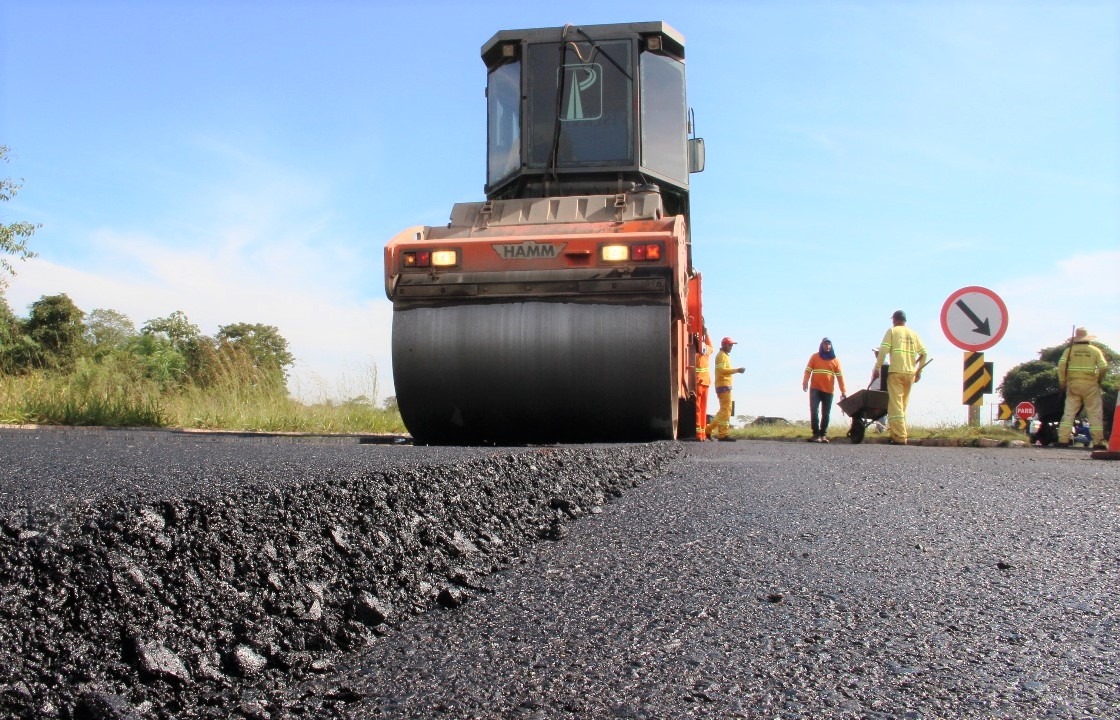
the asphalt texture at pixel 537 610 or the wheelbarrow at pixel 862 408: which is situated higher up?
the wheelbarrow at pixel 862 408

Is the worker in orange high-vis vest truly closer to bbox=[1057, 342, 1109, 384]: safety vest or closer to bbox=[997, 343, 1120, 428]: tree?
bbox=[1057, 342, 1109, 384]: safety vest

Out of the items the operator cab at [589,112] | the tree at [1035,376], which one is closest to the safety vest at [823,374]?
the operator cab at [589,112]

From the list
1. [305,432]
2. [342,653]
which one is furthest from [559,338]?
[305,432]

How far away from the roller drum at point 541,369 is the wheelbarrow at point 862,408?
505 cm

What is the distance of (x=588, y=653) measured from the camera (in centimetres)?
163

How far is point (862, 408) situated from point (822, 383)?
0.94 meters

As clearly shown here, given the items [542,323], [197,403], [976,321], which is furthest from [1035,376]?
[542,323]

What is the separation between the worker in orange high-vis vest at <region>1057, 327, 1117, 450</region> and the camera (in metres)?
10.1

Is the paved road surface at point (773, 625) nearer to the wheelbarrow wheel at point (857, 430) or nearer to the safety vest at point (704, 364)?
the safety vest at point (704, 364)

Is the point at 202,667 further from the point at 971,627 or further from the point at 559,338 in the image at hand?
the point at 559,338

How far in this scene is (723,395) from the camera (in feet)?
35.9

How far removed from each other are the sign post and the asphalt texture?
6.87 m

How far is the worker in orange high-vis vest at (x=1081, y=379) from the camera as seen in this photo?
33.2ft

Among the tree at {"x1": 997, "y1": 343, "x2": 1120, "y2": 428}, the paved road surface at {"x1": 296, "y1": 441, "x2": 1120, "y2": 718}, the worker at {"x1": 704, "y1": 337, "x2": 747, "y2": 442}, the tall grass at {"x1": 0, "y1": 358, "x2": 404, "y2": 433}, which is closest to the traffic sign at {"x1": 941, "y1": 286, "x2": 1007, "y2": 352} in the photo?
the worker at {"x1": 704, "y1": 337, "x2": 747, "y2": 442}
